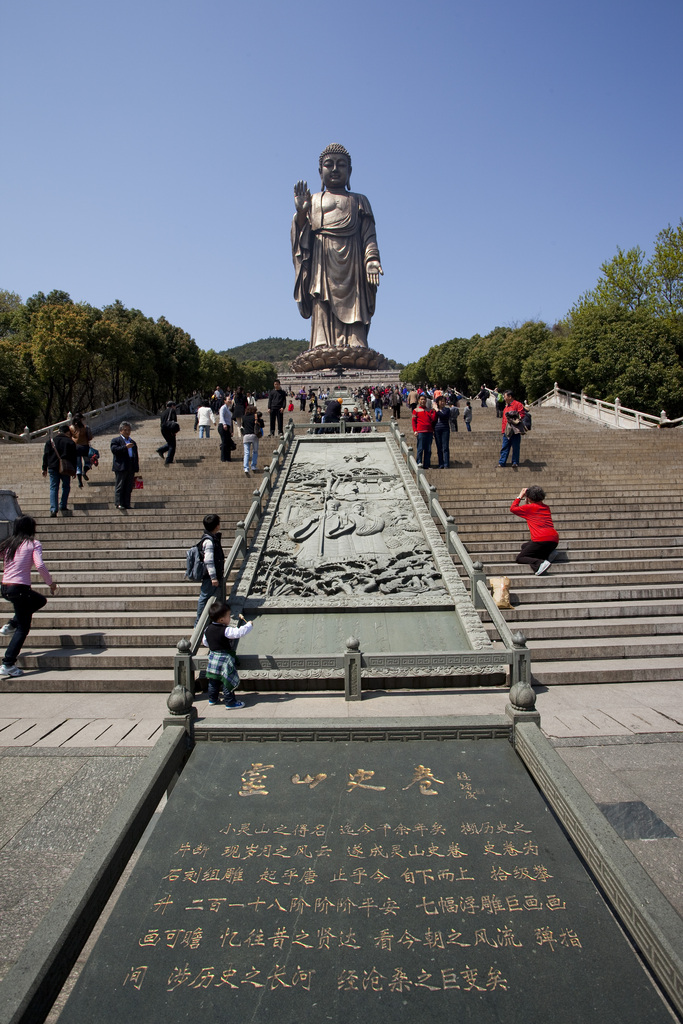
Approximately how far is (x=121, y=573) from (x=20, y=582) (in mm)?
2446

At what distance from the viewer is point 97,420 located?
80.3 feet

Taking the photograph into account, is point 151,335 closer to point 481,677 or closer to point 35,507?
point 35,507

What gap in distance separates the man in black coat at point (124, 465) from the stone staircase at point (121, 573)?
26 cm

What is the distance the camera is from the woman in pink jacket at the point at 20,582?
6.13 m

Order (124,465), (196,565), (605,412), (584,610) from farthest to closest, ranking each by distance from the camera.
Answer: (605,412), (124,465), (584,610), (196,565)

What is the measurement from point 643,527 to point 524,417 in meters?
3.64

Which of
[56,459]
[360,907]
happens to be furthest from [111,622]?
[360,907]

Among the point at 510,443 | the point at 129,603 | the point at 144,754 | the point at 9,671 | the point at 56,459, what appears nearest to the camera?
the point at 144,754

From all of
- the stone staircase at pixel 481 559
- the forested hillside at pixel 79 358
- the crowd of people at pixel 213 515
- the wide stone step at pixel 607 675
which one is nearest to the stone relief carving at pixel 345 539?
the stone staircase at pixel 481 559

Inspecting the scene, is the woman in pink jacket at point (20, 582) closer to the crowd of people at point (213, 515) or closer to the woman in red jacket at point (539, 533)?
the crowd of people at point (213, 515)

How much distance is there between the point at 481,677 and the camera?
603 cm

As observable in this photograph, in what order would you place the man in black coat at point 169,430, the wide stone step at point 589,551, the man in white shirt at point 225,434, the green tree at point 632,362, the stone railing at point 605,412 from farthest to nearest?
the green tree at point 632,362 < the stone railing at point 605,412 < the man in white shirt at point 225,434 < the man in black coat at point 169,430 < the wide stone step at point 589,551

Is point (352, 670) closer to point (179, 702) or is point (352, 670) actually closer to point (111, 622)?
Result: point (179, 702)

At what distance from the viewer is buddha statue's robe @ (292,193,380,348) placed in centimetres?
3425
